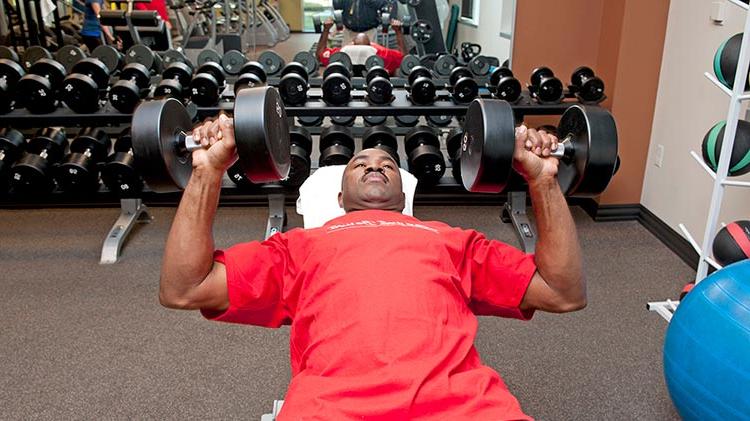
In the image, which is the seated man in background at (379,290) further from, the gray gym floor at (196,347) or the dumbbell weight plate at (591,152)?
the gray gym floor at (196,347)

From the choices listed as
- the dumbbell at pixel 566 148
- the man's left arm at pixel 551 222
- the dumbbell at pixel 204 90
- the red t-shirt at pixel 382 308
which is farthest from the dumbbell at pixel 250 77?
the man's left arm at pixel 551 222

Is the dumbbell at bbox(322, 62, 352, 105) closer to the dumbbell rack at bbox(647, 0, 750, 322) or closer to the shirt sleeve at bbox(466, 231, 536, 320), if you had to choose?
the dumbbell rack at bbox(647, 0, 750, 322)

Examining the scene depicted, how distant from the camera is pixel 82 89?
113 inches

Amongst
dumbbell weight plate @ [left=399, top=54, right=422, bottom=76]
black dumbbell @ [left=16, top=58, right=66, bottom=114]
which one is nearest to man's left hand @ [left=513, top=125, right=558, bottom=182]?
black dumbbell @ [left=16, top=58, right=66, bottom=114]

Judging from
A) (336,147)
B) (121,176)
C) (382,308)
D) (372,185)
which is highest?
(372,185)

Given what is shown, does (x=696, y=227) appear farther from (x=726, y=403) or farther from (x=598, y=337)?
(x=726, y=403)

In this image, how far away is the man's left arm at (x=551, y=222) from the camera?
138cm

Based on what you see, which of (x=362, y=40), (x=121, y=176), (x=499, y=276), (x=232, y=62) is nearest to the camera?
(x=499, y=276)

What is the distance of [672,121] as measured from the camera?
10.3ft

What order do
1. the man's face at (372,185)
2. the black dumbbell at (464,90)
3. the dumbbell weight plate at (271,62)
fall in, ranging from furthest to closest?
1. the dumbbell weight plate at (271,62)
2. the black dumbbell at (464,90)
3. the man's face at (372,185)

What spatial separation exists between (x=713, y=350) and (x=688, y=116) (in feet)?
5.99

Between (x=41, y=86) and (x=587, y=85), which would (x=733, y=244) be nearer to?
(x=587, y=85)

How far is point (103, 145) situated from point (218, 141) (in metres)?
2.17

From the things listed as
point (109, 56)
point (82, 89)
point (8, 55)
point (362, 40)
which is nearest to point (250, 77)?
point (82, 89)
